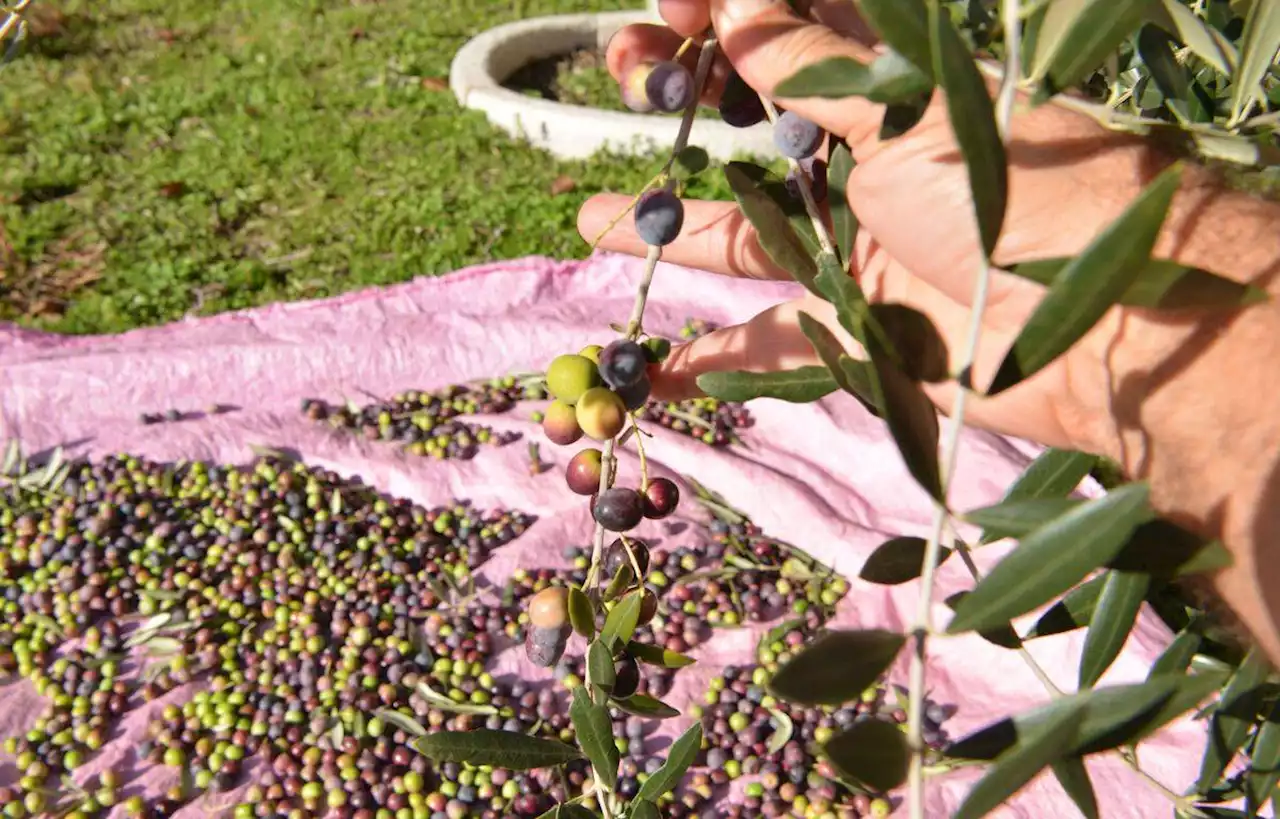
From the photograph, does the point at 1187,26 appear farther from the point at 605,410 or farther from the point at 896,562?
the point at 605,410

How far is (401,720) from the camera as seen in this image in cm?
206

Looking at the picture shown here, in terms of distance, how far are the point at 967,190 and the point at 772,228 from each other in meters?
0.24

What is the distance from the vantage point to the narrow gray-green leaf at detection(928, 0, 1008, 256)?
394 millimetres

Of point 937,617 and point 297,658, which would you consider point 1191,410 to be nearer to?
point 937,617

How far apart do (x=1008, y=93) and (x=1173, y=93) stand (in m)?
0.42

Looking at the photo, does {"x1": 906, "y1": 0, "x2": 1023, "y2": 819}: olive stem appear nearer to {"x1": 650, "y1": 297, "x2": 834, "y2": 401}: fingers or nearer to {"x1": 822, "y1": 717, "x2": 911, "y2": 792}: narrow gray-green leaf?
{"x1": 822, "y1": 717, "x2": 911, "y2": 792}: narrow gray-green leaf

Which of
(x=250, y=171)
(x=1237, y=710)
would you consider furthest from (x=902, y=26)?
(x=250, y=171)

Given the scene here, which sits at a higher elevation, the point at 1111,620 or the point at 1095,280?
the point at 1095,280

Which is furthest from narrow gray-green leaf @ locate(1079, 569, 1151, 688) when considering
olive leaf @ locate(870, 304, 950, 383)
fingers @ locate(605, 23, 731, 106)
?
fingers @ locate(605, 23, 731, 106)

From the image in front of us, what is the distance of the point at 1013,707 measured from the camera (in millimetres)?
2002

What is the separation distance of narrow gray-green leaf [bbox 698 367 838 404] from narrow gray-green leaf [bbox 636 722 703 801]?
0.88 feet

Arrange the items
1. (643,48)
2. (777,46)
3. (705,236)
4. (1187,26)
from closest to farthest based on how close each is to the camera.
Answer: (1187,26) < (777,46) < (643,48) < (705,236)

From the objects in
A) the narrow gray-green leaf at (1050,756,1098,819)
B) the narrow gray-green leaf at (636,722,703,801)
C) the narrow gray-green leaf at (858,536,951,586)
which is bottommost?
the narrow gray-green leaf at (636,722,703,801)

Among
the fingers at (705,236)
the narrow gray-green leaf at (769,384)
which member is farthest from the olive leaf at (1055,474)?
the fingers at (705,236)
